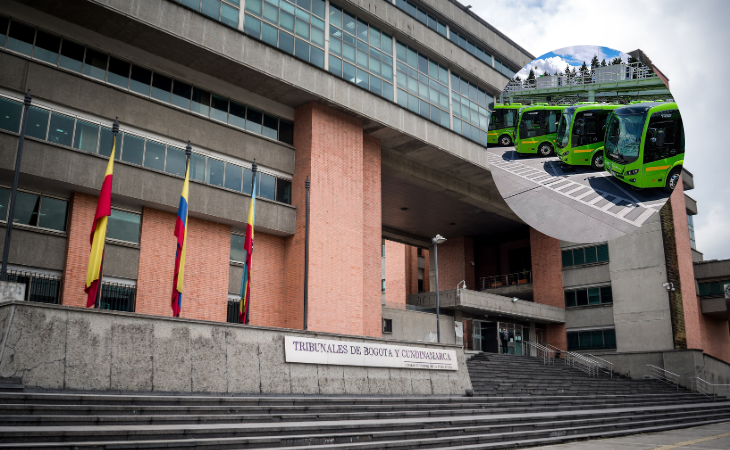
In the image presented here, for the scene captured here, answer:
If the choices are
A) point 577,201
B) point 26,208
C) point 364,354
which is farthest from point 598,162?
point 26,208

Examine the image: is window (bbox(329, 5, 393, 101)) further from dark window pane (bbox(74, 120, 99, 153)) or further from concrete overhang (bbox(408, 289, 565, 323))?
concrete overhang (bbox(408, 289, 565, 323))

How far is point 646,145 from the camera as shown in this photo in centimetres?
903

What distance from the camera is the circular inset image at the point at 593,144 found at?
9000 mm

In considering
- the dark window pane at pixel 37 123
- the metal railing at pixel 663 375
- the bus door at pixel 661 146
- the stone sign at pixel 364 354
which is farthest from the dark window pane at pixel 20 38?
the metal railing at pixel 663 375

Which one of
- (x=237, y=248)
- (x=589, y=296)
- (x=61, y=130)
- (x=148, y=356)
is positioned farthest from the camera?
(x=589, y=296)

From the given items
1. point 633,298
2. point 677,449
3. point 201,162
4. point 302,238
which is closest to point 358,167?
point 302,238

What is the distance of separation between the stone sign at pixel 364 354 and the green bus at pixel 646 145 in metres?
10.1

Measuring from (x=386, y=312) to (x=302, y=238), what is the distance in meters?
9.54

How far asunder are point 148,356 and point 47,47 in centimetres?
1322

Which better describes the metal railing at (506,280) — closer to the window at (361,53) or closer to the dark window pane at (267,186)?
the window at (361,53)

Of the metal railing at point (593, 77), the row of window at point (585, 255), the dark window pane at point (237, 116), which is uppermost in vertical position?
the dark window pane at point (237, 116)

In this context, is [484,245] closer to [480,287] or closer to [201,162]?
[480,287]

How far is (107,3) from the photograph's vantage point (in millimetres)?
20531

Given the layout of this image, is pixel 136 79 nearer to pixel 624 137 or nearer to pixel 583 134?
pixel 583 134
